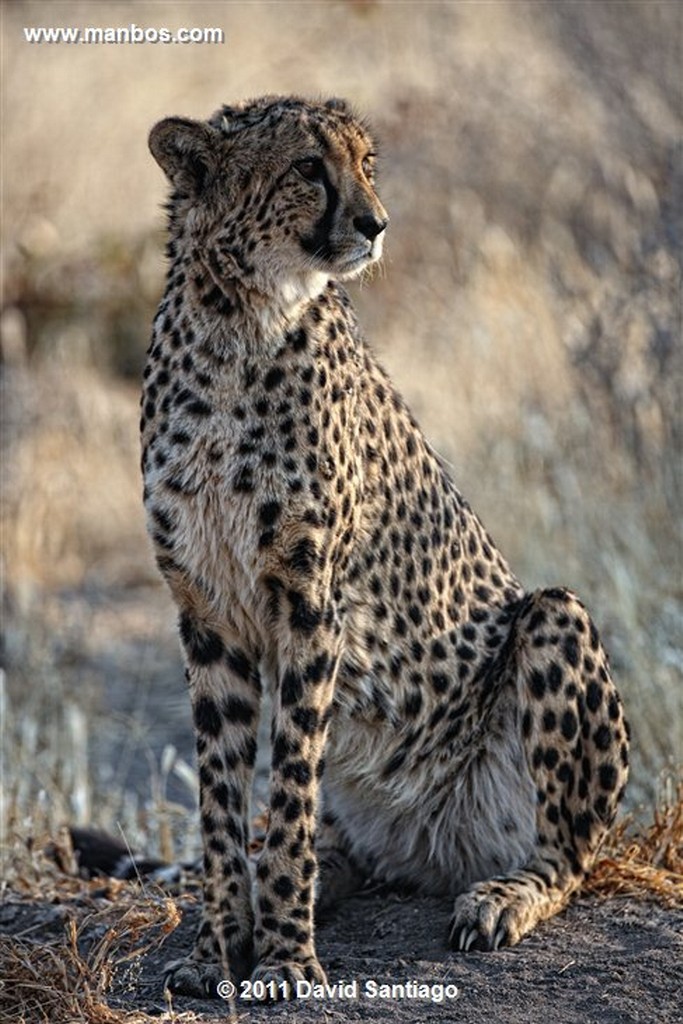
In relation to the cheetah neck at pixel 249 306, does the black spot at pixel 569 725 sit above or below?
below

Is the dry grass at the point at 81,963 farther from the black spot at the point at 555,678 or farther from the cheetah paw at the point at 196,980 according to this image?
the black spot at the point at 555,678

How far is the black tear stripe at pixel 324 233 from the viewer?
3.62 m

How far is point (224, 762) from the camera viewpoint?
3.82 meters

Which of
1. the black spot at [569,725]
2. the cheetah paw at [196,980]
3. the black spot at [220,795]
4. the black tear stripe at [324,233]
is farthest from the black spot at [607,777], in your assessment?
the black tear stripe at [324,233]

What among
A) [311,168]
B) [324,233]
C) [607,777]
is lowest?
[607,777]

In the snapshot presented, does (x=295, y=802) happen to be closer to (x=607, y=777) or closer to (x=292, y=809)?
(x=292, y=809)

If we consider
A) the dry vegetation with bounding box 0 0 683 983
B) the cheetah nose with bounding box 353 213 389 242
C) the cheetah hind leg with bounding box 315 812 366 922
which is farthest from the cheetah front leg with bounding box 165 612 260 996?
the cheetah nose with bounding box 353 213 389 242

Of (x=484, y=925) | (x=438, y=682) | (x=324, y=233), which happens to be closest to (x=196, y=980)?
(x=484, y=925)

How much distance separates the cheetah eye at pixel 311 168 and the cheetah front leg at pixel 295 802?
85 cm

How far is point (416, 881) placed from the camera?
171 inches

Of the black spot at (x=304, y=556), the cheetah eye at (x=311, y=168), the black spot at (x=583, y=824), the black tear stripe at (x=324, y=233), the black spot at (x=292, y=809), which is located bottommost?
the black spot at (x=583, y=824)

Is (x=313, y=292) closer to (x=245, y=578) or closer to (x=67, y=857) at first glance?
(x=245, y=578)

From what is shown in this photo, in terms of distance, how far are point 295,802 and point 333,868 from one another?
2.25 feet

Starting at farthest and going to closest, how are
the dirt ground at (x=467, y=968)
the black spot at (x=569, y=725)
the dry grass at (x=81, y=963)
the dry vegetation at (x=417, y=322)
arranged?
the dry vegetation at (x=417, y=322)
the black spot at (x=569, y=725)
the dirt ground at (x=467, y=968)
the dry grass at (x=81, y=963)
